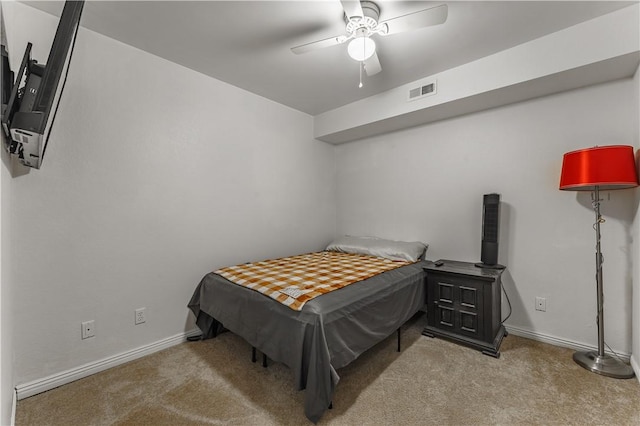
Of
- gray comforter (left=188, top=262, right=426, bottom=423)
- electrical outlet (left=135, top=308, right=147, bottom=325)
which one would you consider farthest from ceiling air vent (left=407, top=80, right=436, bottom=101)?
electrical outlet (left=135, top=308, right=147, bottom=325)

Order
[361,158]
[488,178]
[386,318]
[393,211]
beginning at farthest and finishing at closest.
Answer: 1. [361,158]
2. [393,211]
3. [488,178]
4. [386,318]

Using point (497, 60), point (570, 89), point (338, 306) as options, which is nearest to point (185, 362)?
point (338, 306)

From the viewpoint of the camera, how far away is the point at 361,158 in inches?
148

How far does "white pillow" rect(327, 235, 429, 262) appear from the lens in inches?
112

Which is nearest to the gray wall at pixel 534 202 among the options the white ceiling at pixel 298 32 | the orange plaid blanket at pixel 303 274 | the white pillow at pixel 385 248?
the white pillow at pixel 385 248

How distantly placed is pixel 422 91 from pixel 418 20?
115 cm

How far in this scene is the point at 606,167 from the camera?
1.81 metres

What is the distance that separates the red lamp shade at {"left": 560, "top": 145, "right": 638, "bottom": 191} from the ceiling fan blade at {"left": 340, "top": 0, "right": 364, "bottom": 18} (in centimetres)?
181

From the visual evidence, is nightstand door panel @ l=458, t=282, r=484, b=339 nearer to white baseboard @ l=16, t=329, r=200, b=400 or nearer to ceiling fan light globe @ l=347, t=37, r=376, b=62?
ceiling fan light globe @ l=347, t=37, r=376, b=62

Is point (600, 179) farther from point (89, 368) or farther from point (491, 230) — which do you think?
point (89, 368)

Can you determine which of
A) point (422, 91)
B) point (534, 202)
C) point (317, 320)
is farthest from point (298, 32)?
point (534, 202)

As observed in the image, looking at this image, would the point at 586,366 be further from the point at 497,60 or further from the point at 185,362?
the point at 185,362

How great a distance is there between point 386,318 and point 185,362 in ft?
5.20

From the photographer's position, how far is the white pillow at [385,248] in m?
2.85
